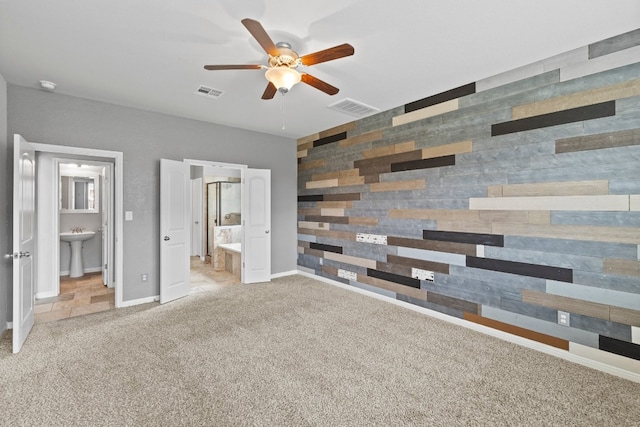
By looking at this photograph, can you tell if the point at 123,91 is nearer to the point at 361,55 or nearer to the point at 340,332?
the point at 361,55

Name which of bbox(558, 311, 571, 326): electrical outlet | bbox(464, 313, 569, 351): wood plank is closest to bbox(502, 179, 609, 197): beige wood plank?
bbox(558, 311, 571, 326): electrical outlet

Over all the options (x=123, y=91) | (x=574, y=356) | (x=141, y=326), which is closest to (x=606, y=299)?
(x=574, y=356)

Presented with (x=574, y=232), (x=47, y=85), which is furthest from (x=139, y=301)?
(x=574, y=232)

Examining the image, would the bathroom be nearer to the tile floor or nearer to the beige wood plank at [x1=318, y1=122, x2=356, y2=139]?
the tile floor

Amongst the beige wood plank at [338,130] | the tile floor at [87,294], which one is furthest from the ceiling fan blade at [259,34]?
the tile floor at [87,294]

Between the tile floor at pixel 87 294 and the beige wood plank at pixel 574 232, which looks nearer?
the beige wood plank at pixel 574 232

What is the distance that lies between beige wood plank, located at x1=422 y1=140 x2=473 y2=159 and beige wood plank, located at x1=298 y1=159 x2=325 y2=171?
6.73 feet

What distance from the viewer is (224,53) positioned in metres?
2.68

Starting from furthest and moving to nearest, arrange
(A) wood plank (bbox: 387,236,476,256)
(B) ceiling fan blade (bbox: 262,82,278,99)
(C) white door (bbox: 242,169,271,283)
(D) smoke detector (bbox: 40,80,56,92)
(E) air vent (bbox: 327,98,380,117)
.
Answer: (C) white door (bbox: 242,169,271,283) → (E) air vent (bbox: 327,98,380,117) → (A) wood plank (bbox: 387,236,476,256) → (D) smoke detector (bbox: 40,80,56,92) → (B) ceiling fan blade (bbox: 262,82,278,99)

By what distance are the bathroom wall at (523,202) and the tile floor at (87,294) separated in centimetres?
284

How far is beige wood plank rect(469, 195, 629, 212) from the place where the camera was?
2.36 meters

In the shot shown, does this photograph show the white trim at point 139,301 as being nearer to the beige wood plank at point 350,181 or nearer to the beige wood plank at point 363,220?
the beige wood plank at point 363,220

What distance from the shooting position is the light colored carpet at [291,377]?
1880mm

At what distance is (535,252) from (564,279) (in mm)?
311
